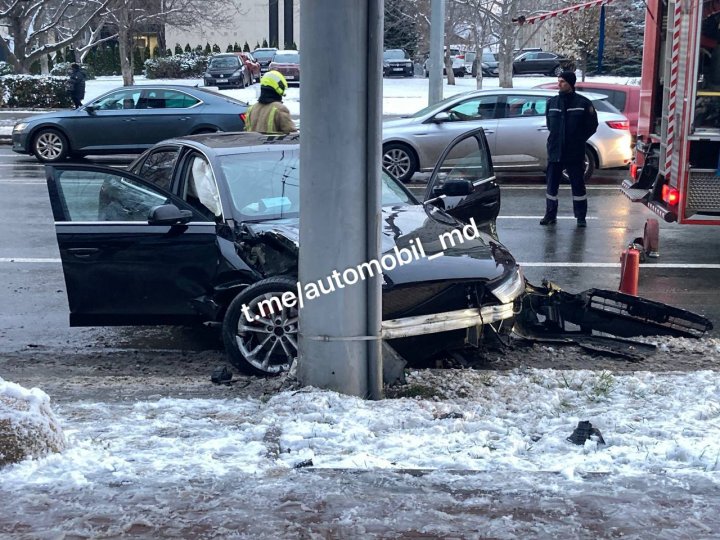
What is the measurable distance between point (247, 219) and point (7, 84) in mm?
26189

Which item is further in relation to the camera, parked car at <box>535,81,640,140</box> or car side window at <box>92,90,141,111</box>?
car side window at <box>92,90,141,111</box>

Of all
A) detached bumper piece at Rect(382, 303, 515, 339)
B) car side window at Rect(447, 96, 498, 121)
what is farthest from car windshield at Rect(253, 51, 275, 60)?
detached bumper piece at Rect(382, 303, 515, 339)

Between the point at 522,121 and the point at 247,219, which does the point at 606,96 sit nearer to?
the point at 522,121

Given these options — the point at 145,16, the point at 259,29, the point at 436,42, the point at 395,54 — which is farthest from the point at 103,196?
the point at 259,29

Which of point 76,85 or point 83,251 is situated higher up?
point 76,85

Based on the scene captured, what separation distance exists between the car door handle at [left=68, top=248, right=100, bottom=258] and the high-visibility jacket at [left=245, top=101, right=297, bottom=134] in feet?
11.1

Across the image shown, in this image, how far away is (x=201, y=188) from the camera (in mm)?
7344

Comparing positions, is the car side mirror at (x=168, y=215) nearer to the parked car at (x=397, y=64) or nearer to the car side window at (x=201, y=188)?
the car side window at (x=201, y=188)

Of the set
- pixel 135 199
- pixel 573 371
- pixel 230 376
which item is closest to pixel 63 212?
pixel 135 199

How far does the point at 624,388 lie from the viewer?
5.79 m

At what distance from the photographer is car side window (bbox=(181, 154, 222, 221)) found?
23.3 feet

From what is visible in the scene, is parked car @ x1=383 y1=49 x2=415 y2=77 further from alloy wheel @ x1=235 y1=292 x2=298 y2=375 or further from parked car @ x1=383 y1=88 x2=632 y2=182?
alloy wheel @ x1=235 y1=292 x2=298 y2=375

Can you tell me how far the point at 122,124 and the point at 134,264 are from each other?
41.7 feet

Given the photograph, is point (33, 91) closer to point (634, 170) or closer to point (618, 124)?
point (618, 124)
